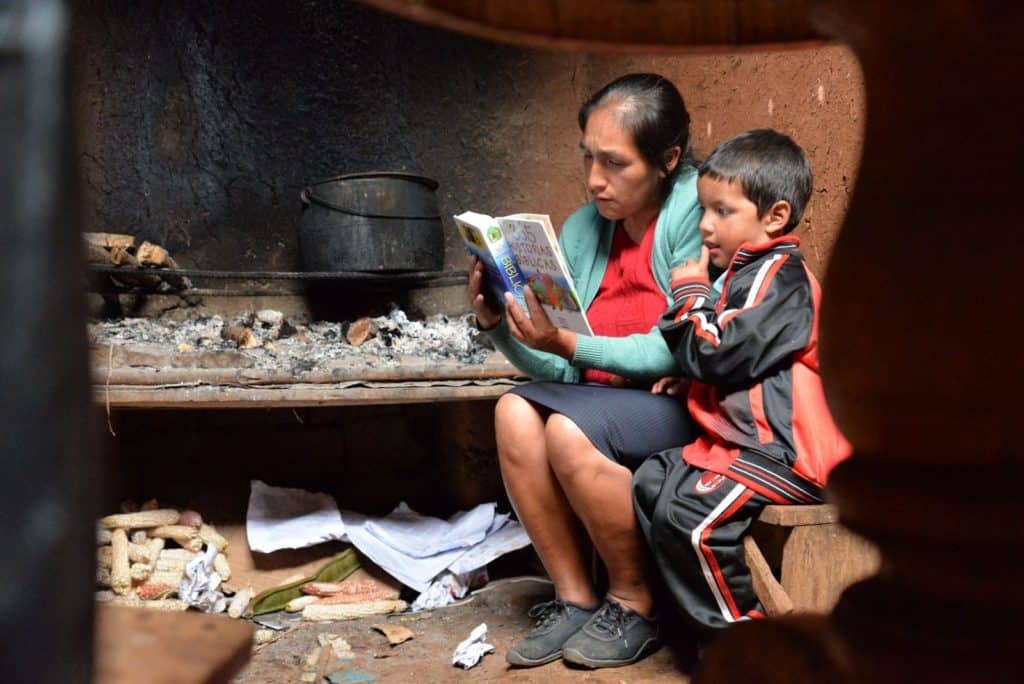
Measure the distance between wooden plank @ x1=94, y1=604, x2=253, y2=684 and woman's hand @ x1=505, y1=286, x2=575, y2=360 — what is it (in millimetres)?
1428

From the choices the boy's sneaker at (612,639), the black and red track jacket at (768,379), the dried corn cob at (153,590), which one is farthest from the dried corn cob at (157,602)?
the black and red track jacket at (768,379)

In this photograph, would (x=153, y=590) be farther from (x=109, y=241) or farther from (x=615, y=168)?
(x=615, y=168)

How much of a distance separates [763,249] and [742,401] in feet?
0.91

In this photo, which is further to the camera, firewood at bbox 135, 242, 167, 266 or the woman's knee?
firewood at bbox 135, 242, 167, 266

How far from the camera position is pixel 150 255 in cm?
279

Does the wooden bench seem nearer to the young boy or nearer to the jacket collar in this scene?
the young boy

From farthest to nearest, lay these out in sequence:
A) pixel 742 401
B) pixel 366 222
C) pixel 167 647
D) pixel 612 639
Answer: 1. pixel 366 222
2. pixel 612 639
3. pixel 742 401
4. pixel 167 647

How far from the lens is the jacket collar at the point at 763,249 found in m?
1.61

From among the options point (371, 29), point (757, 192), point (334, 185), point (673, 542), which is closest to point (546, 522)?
point (673, 542)

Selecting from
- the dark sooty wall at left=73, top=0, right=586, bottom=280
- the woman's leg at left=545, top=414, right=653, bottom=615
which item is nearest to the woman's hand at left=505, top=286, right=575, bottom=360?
the woman's leg at left=545, top=414, right=653, bottom=615

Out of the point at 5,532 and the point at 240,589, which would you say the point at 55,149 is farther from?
the point at 240,589

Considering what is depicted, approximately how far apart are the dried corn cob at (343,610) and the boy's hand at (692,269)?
3.77 feet

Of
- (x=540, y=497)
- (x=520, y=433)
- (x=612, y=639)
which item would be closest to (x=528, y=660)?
(x=612, y=639)

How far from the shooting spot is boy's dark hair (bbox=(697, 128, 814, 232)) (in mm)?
1635
